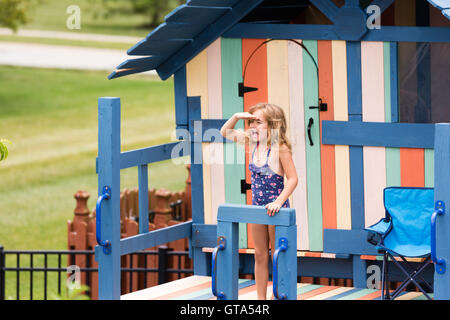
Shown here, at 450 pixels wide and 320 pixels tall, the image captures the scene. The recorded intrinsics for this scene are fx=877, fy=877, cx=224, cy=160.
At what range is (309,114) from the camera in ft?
24.7

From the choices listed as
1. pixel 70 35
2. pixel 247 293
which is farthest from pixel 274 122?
pixel 70 35

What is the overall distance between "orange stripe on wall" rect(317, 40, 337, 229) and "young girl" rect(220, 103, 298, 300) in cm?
106

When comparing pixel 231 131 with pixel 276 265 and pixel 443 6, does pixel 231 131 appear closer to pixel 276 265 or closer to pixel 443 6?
pixel 276 265

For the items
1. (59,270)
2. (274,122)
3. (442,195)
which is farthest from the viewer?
(59,270)

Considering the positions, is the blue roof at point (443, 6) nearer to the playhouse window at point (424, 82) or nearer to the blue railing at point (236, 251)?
the playhouse window at point (424, 82)

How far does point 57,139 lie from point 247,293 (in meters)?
15.3

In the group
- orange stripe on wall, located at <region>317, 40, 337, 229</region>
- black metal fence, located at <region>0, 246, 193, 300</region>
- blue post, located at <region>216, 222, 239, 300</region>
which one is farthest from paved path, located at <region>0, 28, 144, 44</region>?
blue post, located at <region>216, 222, 239, 300</region>

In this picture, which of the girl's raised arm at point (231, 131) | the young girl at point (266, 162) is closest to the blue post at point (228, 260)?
the young girl at point (266, 162)

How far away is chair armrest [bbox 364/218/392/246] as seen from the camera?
691 centimetres

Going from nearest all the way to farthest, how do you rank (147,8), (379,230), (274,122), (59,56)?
(274,122) → (379,230) → (59,56) → (147,8)

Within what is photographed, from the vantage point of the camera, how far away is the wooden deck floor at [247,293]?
24.3 ft

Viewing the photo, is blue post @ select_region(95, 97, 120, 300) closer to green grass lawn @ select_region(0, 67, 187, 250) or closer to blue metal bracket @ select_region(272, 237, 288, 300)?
blue metal bracket @ select_region(272, 237, 288, 300)

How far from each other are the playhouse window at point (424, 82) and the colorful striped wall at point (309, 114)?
32 centimetres

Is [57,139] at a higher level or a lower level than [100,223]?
higher
